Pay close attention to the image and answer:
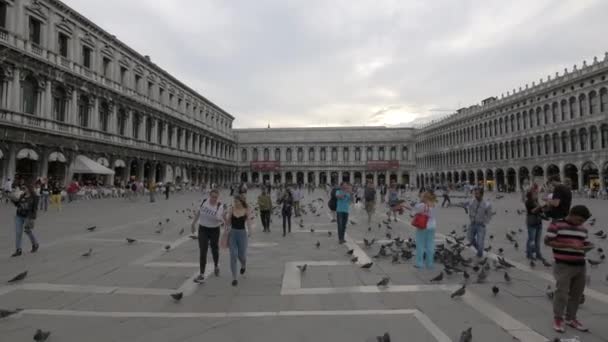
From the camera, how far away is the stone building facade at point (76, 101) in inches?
821

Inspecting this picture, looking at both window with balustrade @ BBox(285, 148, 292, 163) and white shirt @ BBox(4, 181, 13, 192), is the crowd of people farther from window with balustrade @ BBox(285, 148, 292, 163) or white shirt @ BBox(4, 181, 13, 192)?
window with balustrade @ BBox(285, 148, 292, 163)

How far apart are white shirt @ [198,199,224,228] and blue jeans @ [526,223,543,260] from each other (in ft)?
19.2

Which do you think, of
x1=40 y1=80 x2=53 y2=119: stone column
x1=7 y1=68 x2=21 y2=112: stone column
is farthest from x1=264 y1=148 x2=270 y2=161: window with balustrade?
x1=7 y1=68 x2=21 y2=112: stone column

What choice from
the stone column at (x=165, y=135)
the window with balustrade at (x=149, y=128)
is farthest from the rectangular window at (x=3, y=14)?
the stone column at (x=165, y=135)

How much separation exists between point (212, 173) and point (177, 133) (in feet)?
45.2

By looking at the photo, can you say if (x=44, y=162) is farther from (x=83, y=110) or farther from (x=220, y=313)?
(x=220, y=313)

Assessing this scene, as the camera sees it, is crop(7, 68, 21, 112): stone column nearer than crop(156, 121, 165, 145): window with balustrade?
Yes

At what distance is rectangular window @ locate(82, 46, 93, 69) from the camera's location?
2723cm

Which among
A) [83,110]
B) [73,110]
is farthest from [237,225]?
[83,110]

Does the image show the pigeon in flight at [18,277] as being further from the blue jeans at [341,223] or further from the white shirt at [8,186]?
the white shirt at [8,186]

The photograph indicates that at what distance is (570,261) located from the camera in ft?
12.1

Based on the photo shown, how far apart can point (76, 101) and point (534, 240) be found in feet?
95.3

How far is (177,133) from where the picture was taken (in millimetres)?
42656

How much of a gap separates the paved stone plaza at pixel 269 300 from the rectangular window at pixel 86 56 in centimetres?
2444
